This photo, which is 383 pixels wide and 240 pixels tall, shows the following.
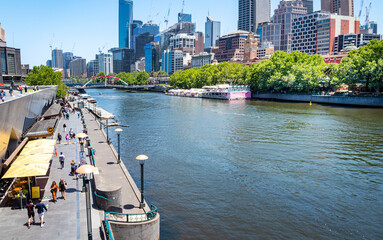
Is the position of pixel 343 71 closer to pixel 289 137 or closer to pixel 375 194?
pixel 289 137

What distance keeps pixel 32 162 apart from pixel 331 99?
91.1 meters

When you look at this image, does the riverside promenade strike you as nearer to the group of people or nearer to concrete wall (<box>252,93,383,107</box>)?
the group of people

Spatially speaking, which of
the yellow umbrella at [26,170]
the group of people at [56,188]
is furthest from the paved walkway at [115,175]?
the yellow umbrella at [26,170]

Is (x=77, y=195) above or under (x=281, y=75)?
under

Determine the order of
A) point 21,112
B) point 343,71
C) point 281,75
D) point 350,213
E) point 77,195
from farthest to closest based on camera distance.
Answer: point 281,75, point 343,71, point 21,112, point 350,213, point 77,195

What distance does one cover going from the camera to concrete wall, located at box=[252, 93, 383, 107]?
273 feet

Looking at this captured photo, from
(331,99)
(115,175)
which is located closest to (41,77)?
(115,175)

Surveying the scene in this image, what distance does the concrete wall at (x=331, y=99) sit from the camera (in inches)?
3273

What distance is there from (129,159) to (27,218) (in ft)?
58.5

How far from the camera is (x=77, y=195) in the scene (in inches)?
780

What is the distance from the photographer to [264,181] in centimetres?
2678

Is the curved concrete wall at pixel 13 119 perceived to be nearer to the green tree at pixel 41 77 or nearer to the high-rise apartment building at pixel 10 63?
the high-rise apartment building at pixel 10 63

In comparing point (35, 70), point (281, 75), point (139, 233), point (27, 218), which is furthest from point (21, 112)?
point (281, 75)

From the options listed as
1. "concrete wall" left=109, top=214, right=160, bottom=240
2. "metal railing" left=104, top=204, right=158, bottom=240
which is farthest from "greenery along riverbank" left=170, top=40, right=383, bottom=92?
"concrete wall" left=109, top=214, right=160, bottom=240
